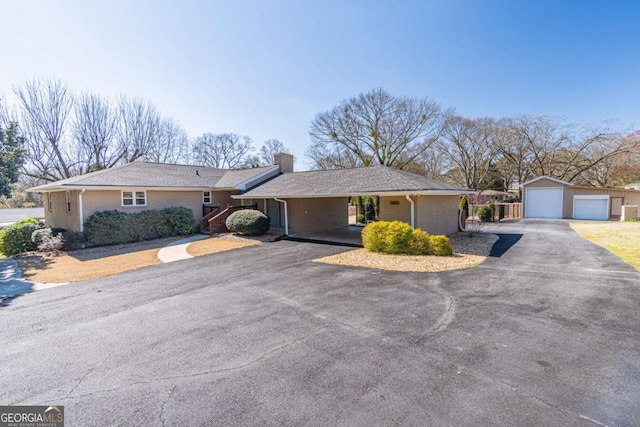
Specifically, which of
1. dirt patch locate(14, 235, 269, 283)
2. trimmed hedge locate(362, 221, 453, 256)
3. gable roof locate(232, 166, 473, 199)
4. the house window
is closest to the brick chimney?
gable roof locate(232, 166, 473, 199)

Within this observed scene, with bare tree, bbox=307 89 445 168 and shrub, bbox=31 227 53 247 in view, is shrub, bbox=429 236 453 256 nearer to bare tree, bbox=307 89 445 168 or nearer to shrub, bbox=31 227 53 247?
shrub, bbox=31 227 53 247

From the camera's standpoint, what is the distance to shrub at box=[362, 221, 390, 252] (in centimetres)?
1084

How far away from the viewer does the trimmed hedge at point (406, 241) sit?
10070 mm

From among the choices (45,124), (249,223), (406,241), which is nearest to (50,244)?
(249,223)

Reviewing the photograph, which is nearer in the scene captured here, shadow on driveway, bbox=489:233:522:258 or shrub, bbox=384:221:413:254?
shrub, bbox=384:221:413:254

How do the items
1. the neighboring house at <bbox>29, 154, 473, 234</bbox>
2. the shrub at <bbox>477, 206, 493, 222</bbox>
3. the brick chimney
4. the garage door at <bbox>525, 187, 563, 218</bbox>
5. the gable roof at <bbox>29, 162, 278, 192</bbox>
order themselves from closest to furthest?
1. the neighboring house at <bbox>29, 154, 473, 234</bbox>
2. the gable roof at <bbox>29, 162, 278, 192</bbox>
3. the brick chimney
4. the shrub at <bbox>477, 206, 493, 222</bbox>
5. the garage door at <bbox>525, 187, 563, 218</bbox>

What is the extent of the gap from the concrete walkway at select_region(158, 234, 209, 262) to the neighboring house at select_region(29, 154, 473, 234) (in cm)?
163

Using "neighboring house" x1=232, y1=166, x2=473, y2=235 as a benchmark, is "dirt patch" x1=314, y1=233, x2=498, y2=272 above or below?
below

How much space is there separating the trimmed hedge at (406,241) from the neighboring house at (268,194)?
1507 mm

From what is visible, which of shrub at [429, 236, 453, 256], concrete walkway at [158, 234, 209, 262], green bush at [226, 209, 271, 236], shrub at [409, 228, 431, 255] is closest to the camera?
shrub at [429, 236, 453, 256]

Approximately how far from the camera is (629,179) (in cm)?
3116

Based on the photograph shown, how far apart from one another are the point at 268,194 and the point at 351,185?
15.9 ft

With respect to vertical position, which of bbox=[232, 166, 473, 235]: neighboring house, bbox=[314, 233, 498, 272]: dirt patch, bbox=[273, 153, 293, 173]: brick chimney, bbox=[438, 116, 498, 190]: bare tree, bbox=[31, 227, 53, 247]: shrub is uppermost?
bbox=[438, 116, 498, 190]: bare tree

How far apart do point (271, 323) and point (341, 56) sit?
17411 millimetres
